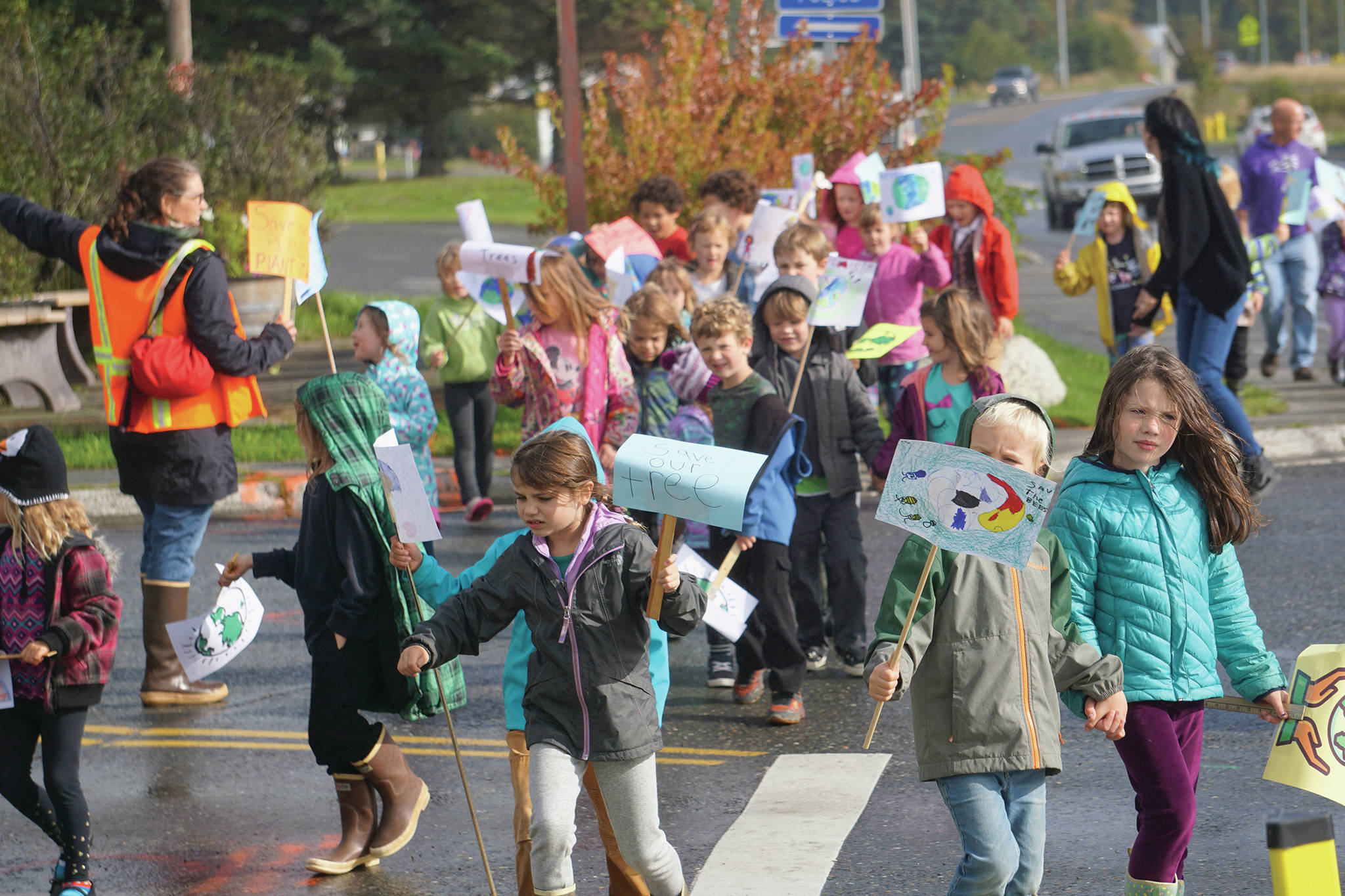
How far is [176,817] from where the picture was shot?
5363mm

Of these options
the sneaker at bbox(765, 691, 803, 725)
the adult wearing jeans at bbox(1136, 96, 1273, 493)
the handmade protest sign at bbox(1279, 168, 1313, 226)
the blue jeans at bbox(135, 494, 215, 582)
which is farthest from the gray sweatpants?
the handmade protest sign at bbox(1279, 168, 1313, 226)

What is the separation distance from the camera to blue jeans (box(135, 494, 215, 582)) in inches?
254

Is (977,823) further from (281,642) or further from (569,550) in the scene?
(281,642)

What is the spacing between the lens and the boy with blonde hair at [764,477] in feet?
19.6

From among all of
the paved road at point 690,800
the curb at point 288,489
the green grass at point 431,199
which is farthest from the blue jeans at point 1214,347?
the green grass at point 431,199

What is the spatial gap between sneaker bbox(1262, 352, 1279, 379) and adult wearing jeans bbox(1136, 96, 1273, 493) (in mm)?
4589

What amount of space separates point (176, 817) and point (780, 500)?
8.03 feet

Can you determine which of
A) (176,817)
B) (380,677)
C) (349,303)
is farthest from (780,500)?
(349,303)

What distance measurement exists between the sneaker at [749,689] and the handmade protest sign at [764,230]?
2.92 metres

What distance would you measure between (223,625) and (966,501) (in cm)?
277

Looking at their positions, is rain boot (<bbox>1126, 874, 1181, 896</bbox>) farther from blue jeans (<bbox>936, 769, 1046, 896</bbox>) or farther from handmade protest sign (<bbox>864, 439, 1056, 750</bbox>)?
handmade protest sign (<bbox>864, 439, 1056, 750</bbox>)

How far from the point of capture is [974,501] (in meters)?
3.53

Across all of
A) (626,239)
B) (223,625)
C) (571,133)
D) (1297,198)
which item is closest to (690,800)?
(223,625)

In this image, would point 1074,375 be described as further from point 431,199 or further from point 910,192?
point 431,199
